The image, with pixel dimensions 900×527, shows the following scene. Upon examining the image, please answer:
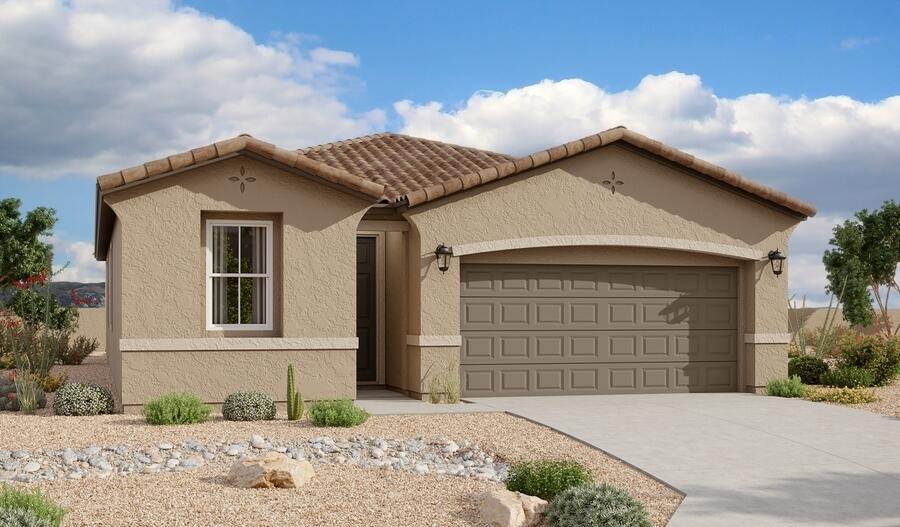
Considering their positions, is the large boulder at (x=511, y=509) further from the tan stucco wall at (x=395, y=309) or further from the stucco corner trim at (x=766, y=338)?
the stucco corner trim at (x=766, y=338)

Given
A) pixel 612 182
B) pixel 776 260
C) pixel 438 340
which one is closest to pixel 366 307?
pixel 438 340

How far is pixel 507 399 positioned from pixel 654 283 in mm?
3503

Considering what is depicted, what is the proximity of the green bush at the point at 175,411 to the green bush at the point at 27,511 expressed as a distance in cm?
508

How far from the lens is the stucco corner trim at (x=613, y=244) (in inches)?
668

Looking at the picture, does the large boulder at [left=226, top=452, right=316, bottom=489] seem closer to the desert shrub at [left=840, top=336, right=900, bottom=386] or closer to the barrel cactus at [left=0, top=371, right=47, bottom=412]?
the barrel cactus at [left=0, top=371, right=47, bottom=412]

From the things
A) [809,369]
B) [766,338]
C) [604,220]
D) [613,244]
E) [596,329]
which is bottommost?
[809,369]

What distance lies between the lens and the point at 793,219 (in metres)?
18.8

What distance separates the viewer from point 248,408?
1445 centimetres

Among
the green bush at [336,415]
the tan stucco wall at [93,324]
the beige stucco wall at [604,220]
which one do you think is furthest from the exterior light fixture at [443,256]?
the tan stucco wall at [93,324]

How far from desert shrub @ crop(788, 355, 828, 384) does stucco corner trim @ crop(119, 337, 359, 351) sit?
10133 mm

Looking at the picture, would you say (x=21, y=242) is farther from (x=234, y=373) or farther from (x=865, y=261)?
(x=865, y=261)

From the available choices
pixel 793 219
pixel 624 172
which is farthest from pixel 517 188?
pixel 793 219

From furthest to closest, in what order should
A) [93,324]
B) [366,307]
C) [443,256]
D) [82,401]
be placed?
[93,324], [366,307], [443,256], [82,401]

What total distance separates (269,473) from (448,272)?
7.19m
